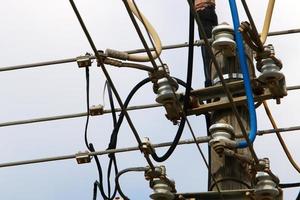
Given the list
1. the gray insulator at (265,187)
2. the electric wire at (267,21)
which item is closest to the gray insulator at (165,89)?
the electric wire at (267,21)

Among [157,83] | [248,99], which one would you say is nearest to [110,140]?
[157,83]

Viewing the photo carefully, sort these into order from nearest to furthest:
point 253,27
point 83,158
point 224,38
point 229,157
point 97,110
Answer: point 253,27 → point 229,157 → point 224,38 → point 83,158 → point 97,110

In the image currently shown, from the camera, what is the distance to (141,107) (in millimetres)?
8453

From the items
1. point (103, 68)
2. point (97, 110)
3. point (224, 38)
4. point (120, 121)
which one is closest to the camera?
point (103, 68)

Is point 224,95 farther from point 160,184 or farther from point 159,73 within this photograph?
point 160,184

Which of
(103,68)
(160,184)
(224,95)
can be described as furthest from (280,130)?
(103,68)

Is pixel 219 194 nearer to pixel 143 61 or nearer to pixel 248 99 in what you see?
pixel 248 99

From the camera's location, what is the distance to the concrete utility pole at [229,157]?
6.96 meters

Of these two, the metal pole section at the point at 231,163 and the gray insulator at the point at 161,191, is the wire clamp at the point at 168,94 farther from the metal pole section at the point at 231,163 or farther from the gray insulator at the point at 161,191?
the gray insulator at the point at 161,191

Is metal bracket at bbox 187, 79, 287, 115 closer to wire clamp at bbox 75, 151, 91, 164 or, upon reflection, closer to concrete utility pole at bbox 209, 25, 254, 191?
concrete utility pole at bbox 209, 25, 254, 191

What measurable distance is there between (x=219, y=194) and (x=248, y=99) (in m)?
0.77

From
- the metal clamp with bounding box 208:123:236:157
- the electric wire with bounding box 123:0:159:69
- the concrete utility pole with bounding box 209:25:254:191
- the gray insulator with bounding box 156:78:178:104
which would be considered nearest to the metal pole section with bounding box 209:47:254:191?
the concrete utility pole with bounding box 209:25:254:191

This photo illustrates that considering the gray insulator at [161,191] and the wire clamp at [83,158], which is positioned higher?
the wire clamp at [83,158]

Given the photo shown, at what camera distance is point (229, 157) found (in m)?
6.95
